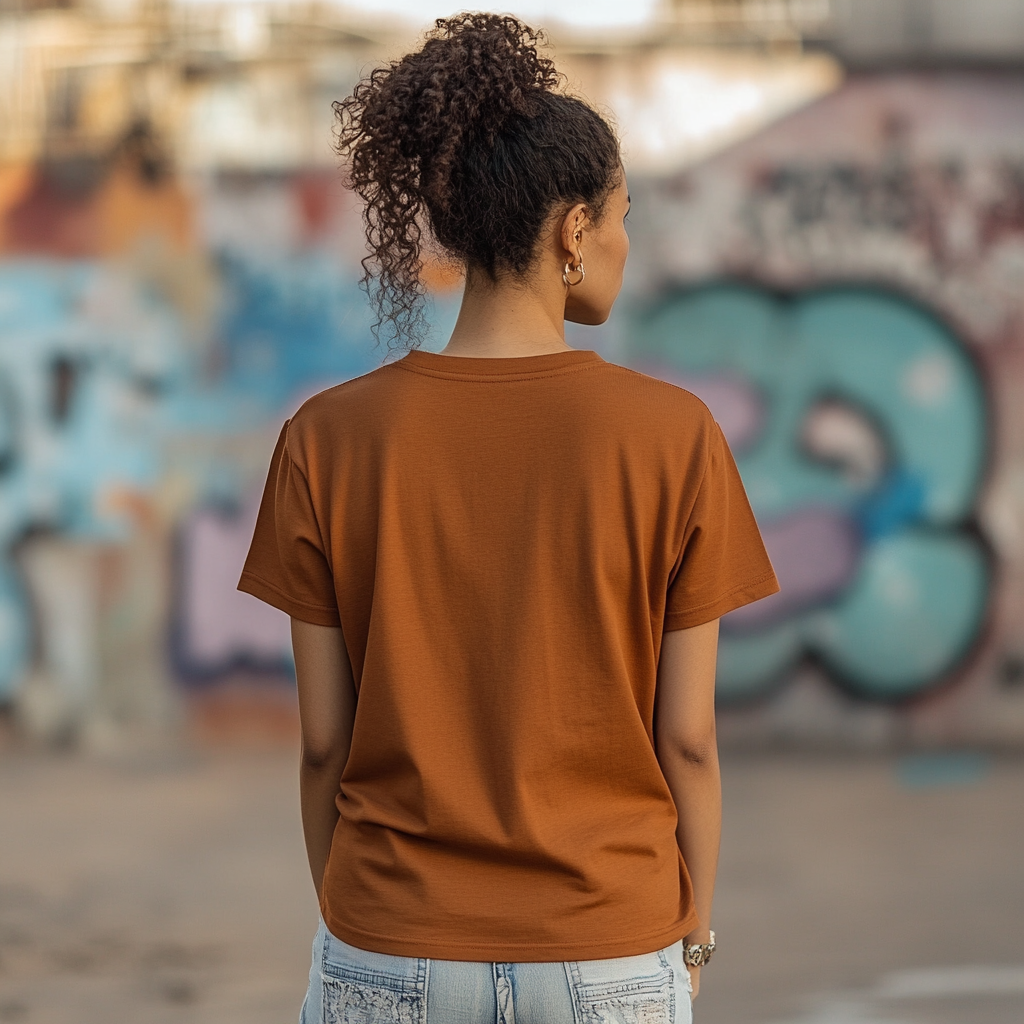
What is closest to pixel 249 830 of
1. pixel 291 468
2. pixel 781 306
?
pixel 781 306

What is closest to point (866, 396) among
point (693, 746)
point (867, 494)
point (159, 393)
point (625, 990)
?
point (867, 494)

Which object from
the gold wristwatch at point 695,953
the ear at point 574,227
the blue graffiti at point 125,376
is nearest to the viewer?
the ear at point 574,227

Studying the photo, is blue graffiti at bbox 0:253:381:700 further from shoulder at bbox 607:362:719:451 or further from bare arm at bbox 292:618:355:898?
shoulder at bbox 607:362:719:451

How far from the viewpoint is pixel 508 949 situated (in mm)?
1292

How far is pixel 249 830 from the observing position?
518cm

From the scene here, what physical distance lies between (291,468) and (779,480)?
5071 mm

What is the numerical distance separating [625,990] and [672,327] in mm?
5158

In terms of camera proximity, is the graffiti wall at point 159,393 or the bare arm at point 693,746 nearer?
the bare arm at point 693,746

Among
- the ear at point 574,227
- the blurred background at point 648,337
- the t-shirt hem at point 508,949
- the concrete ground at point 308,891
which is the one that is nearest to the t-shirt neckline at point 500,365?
the ear at point 574,227

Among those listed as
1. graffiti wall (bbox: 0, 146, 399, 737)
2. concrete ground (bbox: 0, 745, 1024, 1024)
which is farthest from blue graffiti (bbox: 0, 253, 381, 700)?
concrete ground (bbox: 0, 745, 1024, 1024)

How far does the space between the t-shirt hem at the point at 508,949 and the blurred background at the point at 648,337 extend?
483 centimetres

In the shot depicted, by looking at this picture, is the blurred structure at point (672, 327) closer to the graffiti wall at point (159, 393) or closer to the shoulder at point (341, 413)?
the graffiti wall at point (159, 393)

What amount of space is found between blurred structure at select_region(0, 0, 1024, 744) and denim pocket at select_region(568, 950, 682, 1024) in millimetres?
4960

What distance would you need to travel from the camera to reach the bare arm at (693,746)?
1.44 m
